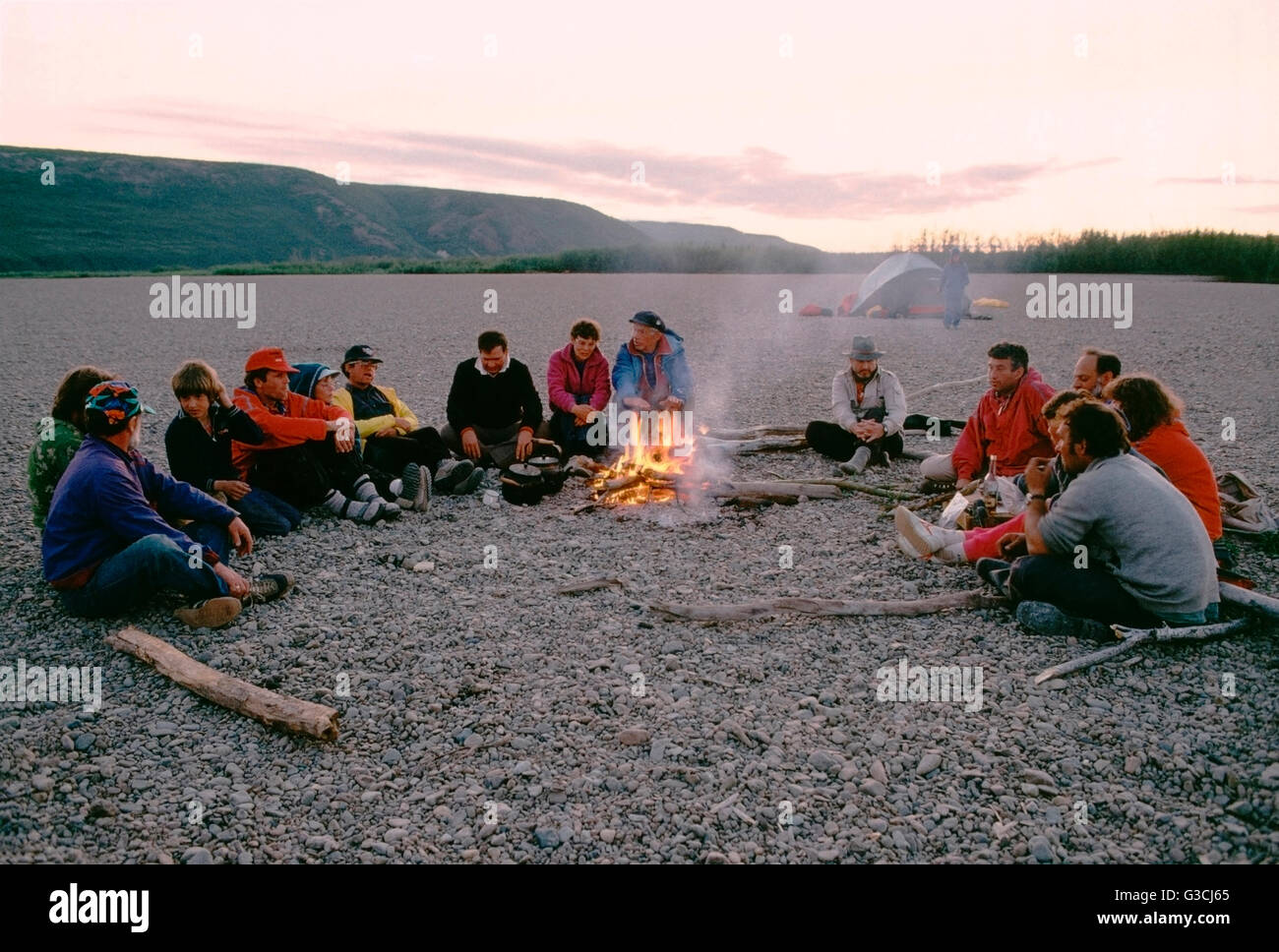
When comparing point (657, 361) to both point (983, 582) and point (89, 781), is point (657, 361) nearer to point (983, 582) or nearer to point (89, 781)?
point (983, 582)

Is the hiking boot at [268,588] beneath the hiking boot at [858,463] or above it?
beneath

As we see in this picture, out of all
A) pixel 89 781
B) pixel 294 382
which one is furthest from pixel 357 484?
pixel 89 781

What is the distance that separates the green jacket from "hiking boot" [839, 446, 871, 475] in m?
6.36

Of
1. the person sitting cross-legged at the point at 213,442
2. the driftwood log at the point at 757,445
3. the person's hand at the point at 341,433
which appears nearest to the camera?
the person sitting cross-legged at the point at 213,442

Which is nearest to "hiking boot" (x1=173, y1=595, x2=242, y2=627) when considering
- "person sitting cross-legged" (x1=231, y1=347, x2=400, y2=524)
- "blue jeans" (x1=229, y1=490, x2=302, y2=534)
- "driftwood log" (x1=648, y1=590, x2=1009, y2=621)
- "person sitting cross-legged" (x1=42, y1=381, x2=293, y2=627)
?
"person sitting cross-legged" (x1=42, y1=381, x2=293, y2=627)

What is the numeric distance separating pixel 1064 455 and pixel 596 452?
4953 millimetres

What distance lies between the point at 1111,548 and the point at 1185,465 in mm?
1209

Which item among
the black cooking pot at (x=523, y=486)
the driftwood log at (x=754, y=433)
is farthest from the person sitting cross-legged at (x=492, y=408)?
the driftwood log at (x=754, y=433)

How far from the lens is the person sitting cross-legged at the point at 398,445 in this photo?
25.4 feet

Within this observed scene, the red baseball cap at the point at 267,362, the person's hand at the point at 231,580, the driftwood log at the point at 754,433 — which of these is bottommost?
the person's hand at the point at 231,580

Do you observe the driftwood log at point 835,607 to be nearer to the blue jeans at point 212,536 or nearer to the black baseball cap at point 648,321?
the blue jeans at point 212,536

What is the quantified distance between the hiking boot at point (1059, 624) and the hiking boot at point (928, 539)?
101cm

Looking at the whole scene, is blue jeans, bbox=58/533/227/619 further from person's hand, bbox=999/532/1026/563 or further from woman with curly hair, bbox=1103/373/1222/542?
woman with curly hair, bbox=1103/373/1222/542

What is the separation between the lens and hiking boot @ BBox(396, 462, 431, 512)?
24.6 feet
